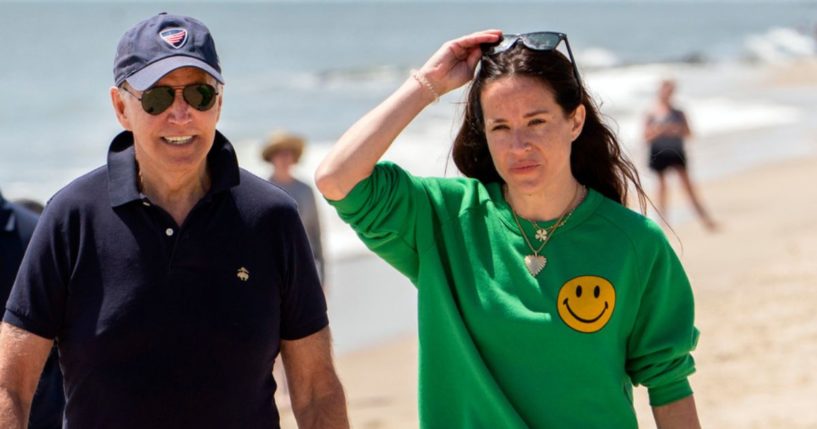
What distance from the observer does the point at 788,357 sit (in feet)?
28.3

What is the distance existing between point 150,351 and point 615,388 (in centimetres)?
108

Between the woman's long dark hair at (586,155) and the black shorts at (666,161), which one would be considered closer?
the woman's long dark hair at (586,155)

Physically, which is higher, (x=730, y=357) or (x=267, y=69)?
(x=267, y=69)

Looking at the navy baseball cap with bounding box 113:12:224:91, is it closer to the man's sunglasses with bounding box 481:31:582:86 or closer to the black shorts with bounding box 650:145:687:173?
the man's sunglasses with bounding box 481:31:582:86

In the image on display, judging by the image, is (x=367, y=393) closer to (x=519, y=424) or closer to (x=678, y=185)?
(x=519, y=424)

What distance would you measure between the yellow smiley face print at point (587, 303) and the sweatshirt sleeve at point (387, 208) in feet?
1.32

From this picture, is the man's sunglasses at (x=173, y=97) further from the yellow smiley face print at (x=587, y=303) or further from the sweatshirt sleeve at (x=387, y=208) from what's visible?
the yellow smiley face print at (x=587, y=303)

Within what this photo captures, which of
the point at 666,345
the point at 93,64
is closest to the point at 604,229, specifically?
the point at 666,345

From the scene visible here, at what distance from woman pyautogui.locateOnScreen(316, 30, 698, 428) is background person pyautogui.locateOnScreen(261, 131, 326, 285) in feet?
16.1

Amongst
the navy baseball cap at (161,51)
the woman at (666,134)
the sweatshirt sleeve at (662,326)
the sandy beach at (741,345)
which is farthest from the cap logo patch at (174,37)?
the woman at (666,134)

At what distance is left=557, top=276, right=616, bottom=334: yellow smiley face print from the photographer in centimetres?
311

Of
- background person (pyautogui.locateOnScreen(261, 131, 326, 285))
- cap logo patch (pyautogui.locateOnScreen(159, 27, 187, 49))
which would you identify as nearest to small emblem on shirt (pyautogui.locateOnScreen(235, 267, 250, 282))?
cap logo patch (pyautogui.locateOnScreen(159, 27, 187, 49))

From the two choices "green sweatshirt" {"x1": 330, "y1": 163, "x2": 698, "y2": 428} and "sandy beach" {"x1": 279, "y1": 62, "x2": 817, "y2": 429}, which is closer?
"green sweatshirt" {"x1": 330, "y1": 163, "x2": 698, "y2": 428}

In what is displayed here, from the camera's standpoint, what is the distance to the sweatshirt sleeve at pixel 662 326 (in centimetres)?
318
